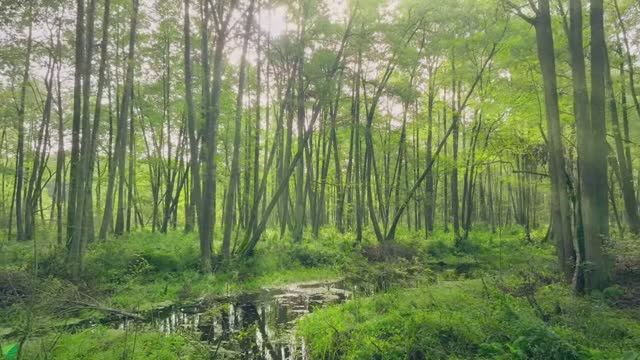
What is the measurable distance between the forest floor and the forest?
0.05m

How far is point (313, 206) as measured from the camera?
25156 mm

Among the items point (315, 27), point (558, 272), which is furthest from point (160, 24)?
point (558, 272)

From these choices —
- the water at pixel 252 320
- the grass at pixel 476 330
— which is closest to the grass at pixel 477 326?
the grass at pixel 476 330

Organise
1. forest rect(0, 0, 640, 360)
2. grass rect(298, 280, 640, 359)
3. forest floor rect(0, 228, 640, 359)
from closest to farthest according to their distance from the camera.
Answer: grass rect(298, 280, 640, 359) → forest floor rect(0, 228, 640, 359) → forest rect(0, 0, 640, 360)

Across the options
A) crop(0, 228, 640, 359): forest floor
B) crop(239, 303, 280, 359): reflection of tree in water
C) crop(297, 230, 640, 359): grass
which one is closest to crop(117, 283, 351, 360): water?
crop(239, 303, 280, 359): reflection of tree in water

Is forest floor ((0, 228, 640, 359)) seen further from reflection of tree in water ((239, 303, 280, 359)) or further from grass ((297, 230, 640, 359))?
reflection of tree in water ((239, 303, 280, 359))

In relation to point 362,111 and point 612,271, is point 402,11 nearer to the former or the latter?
point 362,111

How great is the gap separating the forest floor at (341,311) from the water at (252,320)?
208 millimetres

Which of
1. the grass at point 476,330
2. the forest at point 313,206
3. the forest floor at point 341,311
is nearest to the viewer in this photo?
the grass at point 476,330

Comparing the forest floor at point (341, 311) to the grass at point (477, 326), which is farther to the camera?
the forest floor at point (341, 311)

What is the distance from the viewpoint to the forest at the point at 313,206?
22.8ft

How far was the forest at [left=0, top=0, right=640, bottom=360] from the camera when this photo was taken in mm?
6938

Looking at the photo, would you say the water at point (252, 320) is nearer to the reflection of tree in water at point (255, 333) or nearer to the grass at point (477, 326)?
the reflection of tree in water at point (255, 333)

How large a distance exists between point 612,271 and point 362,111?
23.2 m
